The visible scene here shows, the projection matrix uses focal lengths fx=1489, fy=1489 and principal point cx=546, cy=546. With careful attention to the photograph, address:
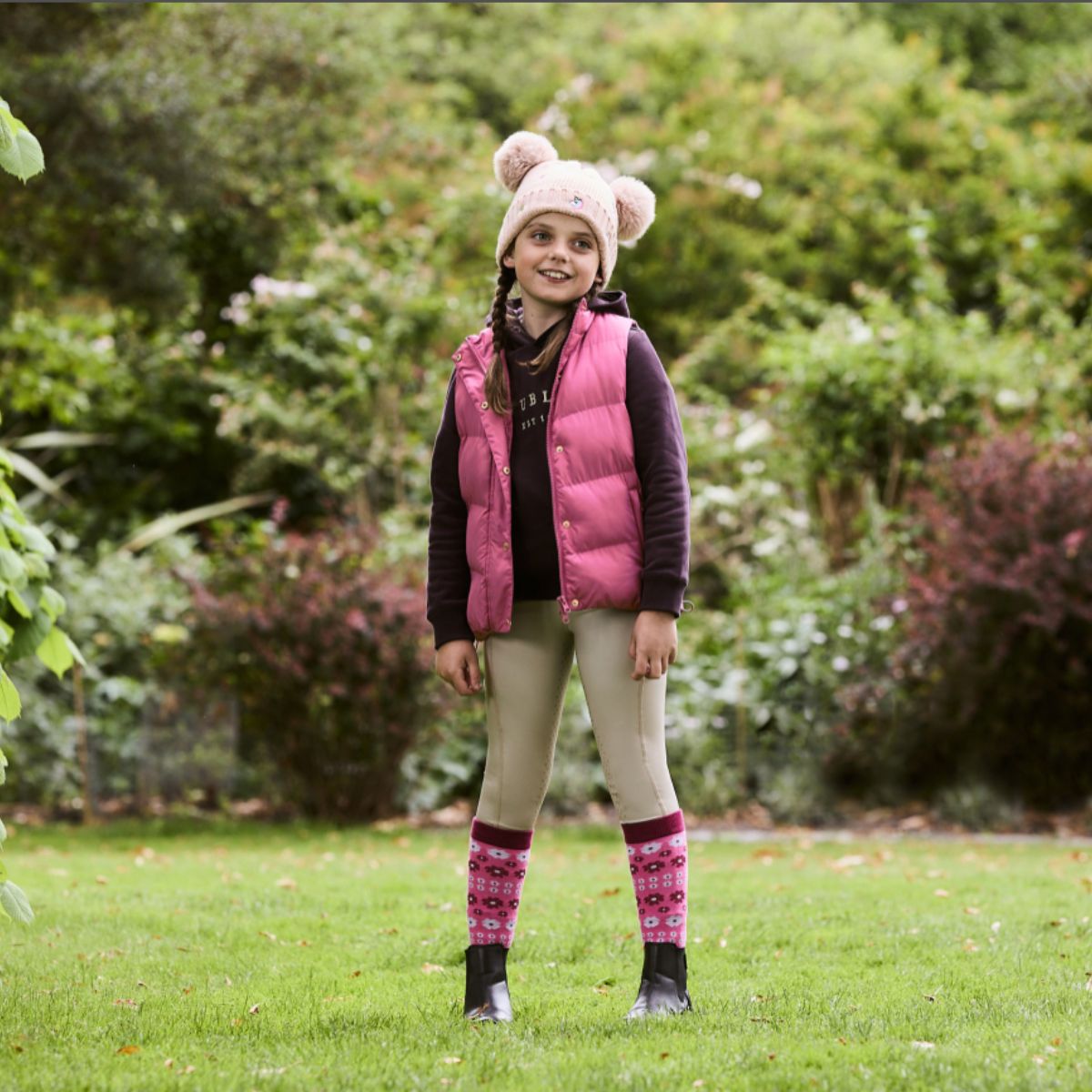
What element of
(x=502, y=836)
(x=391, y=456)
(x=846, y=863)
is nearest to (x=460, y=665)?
(x=502, y=836)

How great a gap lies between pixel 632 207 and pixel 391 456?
265 inches

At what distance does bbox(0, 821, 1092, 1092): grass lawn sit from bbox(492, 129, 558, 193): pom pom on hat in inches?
72.3

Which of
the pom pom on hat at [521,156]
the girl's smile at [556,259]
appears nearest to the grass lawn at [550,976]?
the girl's smile at [556,259]

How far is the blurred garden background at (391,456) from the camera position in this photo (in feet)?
24.1

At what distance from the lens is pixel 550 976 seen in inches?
143

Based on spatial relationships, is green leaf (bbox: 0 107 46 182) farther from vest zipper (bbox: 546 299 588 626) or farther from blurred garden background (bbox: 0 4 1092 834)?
vest zipper (bbox: 546 299 588 626)

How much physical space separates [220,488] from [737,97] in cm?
781

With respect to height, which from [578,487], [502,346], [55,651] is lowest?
[55,651]

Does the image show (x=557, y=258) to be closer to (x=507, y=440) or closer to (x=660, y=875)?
(x=507, y=440)

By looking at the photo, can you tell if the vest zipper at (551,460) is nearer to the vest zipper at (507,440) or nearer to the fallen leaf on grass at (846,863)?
the vest zipper at (507,440)

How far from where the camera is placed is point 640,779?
9.83 ft

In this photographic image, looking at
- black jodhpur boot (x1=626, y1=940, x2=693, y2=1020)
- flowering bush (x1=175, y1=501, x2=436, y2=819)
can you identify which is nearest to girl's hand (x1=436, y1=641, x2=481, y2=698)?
black jodhpur boot (x1=626, y1=940, x2=693, y2=1020)

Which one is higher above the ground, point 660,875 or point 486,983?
point 660,875

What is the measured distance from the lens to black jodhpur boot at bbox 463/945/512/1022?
3.03 m
